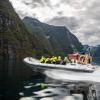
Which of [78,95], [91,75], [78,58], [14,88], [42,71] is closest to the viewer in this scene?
[78,95]

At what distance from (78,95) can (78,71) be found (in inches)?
1048

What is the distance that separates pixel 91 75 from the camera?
58.9 m

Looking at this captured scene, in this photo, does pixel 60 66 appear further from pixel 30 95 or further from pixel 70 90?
pixel 30 95

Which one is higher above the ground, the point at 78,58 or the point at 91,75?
the point at 78,58

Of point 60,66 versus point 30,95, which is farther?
point 60,66

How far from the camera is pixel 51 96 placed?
33.6 m

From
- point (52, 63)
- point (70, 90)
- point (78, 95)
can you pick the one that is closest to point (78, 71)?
point (52, 63)

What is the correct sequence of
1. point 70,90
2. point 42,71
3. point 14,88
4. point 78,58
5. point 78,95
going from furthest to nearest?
1. point 78,58
2. point 42,71
3. point 14,88
4. point 70,90
5. point 78,95

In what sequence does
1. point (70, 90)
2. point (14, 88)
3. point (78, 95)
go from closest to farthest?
point (78, 95), point (70, 90), point (14, 88)

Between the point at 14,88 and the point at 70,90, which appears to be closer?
the point at 70,90

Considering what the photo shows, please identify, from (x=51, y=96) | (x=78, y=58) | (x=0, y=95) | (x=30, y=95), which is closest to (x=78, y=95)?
(x=51, y=96)

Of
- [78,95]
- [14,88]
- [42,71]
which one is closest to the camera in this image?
[78,95]

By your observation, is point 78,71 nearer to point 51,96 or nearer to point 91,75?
point 91,75

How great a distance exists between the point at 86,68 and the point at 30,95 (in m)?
27.0
